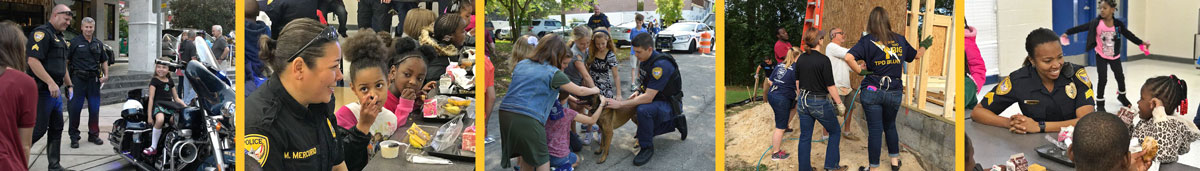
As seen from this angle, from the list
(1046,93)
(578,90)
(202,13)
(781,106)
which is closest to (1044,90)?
(1046,93)

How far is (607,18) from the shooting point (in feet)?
12.8

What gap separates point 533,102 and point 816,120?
52.9 inches

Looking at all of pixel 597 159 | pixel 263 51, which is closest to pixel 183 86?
pixel 263 51

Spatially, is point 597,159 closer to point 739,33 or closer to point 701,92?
point 701,92

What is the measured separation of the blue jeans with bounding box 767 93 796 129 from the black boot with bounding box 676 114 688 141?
42 cm

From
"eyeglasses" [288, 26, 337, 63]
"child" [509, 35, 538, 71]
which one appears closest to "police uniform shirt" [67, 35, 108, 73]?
"eyeglasses" [288, 26, 337, 63]

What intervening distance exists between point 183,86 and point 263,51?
1.63 meters

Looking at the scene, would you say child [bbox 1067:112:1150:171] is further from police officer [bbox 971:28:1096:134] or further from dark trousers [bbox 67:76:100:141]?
dark trousers [bbox 67:76:100:141]

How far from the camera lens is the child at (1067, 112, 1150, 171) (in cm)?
370

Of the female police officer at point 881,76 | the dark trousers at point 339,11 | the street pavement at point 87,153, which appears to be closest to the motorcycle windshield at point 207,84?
the street pavement at point 87,153

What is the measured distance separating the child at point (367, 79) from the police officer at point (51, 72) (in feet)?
6.92

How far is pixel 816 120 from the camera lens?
13.1 feet

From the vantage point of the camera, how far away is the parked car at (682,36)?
3771mm

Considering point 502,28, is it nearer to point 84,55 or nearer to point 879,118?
point 879,118
